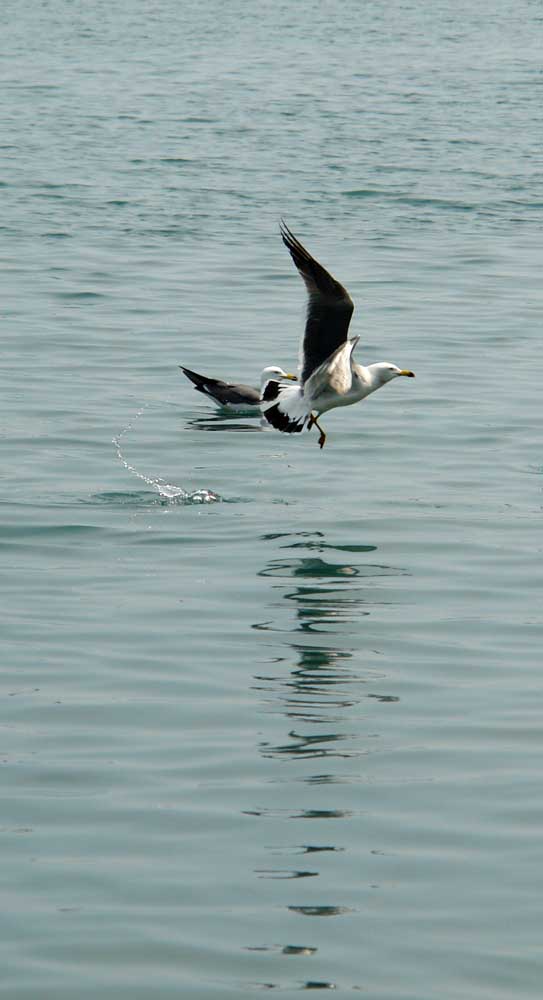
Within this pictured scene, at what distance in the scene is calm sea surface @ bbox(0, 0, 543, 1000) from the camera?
638cm

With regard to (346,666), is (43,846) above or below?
below

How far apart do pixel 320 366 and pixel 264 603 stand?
7.48 ft

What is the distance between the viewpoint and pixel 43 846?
688cm

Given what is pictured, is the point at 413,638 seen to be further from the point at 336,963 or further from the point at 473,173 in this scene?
the point at 473,173

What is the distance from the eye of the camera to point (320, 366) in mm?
12008

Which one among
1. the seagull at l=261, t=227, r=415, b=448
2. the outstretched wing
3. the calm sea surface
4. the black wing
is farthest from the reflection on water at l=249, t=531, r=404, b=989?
the black wing

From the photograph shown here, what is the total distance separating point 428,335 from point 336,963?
12.9 m

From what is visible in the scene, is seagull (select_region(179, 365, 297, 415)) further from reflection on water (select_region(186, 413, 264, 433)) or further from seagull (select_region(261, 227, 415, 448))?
seagull (select_region(261, 227, 415, 448))

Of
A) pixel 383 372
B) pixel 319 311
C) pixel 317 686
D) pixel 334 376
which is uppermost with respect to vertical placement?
pixel 319 311

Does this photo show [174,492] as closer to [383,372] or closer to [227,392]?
[383,372]

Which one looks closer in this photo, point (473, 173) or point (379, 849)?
point (379, 849)

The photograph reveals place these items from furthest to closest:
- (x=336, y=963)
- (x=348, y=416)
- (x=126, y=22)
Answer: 1. (x=126, y=22)
2. (x=348, y=416)
3. (x=336, y=963)

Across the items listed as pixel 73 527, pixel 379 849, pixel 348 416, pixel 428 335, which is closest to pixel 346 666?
pixel 379 849

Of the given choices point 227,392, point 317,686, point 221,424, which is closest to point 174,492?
point 221,424
